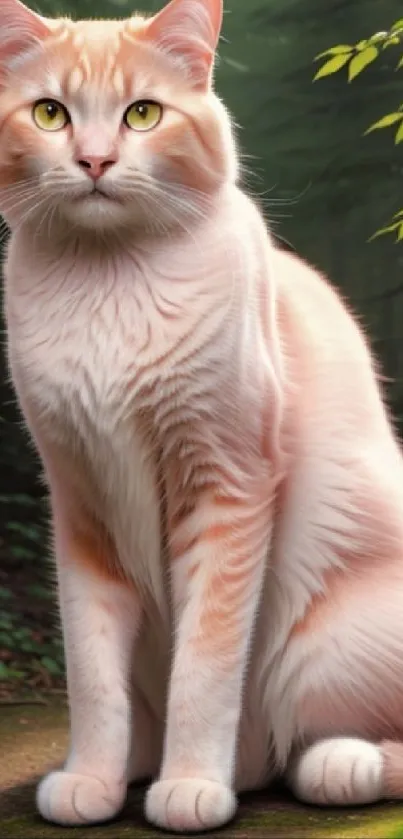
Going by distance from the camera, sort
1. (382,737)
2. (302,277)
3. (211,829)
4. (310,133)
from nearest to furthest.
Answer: (211,829) → (382,737) → (302,277) → (310,133)

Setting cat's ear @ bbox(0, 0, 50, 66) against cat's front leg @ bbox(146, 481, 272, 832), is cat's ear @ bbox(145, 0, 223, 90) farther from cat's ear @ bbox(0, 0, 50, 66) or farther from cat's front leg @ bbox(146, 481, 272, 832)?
cat's front leg @ bbox(146, 481, 272, 832)

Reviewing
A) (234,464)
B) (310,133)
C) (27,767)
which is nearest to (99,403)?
(234,464)

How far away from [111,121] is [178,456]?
0.37 metres

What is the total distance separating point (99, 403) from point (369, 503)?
361 mm

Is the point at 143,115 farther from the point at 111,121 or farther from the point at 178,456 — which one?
the point at 178,456

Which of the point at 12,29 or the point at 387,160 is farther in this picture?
the point at 387,160

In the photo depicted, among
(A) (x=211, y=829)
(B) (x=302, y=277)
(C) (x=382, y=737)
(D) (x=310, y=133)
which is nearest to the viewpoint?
(A) (x=211, y=829)

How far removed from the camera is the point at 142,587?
1320 mm

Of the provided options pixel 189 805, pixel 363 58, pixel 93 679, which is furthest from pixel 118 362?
pixel 363 58

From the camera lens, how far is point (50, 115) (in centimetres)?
122

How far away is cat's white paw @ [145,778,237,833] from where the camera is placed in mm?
1164

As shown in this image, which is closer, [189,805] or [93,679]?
[189,805]

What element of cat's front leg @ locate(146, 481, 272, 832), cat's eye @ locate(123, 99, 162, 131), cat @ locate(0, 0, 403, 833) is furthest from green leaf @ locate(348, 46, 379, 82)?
cat's front leg @ locate(146, 481, 272, 832)

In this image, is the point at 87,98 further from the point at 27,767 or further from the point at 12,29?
the point at 27,767
